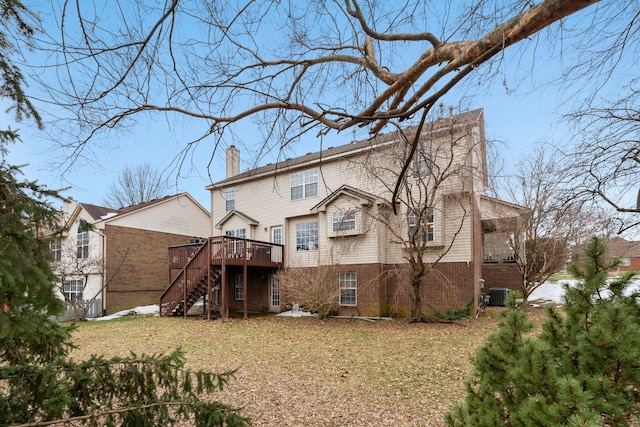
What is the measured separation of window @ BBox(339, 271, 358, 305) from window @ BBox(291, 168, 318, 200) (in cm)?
422

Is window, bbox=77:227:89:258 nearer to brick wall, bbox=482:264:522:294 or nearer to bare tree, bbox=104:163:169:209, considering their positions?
bare tree, bbox=104:163:169:209

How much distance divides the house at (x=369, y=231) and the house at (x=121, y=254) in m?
2.81

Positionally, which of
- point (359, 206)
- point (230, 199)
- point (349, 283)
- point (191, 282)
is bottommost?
point (349, 283)

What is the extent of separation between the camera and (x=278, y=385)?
618 cm

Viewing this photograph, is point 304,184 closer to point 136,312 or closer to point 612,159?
point 136,312

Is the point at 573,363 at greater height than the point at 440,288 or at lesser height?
greater

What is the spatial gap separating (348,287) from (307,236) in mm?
3310

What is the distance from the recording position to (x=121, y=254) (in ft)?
62.3

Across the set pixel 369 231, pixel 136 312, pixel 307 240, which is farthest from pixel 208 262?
pixel 369 231

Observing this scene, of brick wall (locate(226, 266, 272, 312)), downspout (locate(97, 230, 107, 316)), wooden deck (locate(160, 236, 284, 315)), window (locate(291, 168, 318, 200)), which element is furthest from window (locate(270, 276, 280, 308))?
downspout (locate(97, 230, 107, 316))

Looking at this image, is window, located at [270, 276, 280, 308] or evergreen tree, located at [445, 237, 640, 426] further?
window, located at [270, 276, 280, 308]

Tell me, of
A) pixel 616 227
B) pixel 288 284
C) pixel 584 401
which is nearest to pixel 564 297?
pixel 584 401

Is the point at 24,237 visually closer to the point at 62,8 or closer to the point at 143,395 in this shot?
the point at 62,8

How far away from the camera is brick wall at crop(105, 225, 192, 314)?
1855 cm
